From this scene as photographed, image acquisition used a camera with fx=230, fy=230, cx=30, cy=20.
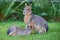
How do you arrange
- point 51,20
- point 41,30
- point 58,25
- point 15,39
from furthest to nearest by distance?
1. point 51,20
2. point 58,25
3. point 41,30
4. point 15,39

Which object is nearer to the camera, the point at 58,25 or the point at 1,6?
the point at 58,25

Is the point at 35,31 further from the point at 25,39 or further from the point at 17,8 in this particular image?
the point at 17,8

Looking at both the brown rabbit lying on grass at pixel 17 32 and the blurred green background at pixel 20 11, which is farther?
the blurred green background at pixel 20 11

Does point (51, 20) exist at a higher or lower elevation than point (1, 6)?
lower

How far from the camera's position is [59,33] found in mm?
4578

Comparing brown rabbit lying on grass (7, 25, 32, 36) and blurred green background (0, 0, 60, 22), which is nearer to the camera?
brown rabbit lying on grass (7, 25, 32, 36)

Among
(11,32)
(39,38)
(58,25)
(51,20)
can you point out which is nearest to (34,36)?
(39,38)

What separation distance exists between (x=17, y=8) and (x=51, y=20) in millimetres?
982

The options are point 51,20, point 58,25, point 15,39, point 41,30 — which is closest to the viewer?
point 15,39

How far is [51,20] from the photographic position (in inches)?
236

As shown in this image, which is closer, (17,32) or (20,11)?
(17,32)

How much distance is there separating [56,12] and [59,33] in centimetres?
158

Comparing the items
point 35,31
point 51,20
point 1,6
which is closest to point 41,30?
point 35,31

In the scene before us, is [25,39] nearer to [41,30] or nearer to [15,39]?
[15,39]
